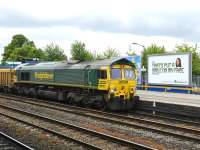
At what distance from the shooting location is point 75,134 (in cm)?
1450

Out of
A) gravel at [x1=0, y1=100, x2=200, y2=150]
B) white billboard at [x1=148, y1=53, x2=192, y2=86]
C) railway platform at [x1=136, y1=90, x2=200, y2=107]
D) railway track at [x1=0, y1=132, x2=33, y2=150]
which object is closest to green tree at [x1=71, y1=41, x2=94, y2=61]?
white billboard at [x1=148, y1=53, x2=192, y2=86]

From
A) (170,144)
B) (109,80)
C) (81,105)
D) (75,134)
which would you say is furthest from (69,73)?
(170,144)

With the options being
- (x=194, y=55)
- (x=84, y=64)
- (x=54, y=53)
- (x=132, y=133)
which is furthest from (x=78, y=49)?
(x=132, y=133)

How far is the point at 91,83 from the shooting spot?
22984 mm

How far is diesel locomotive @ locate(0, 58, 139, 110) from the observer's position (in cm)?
2184

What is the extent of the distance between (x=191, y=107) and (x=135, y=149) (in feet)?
28.3

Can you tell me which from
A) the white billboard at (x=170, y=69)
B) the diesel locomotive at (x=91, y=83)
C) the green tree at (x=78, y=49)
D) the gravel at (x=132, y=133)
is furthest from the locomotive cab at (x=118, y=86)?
the green tree at (x=78, y=49)

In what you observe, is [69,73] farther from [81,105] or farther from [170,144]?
[170,144]

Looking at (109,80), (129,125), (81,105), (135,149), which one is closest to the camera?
(135,149)

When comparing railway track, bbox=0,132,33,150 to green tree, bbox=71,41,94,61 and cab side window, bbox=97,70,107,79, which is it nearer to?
cab side window, bbox=97,70,107,79

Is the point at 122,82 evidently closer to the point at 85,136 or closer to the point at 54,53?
the point at 85,136

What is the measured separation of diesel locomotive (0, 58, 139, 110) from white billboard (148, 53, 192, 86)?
32.3 feet

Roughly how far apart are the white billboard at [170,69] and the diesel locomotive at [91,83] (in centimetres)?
985

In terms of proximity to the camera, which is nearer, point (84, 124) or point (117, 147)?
point (117, 147)
